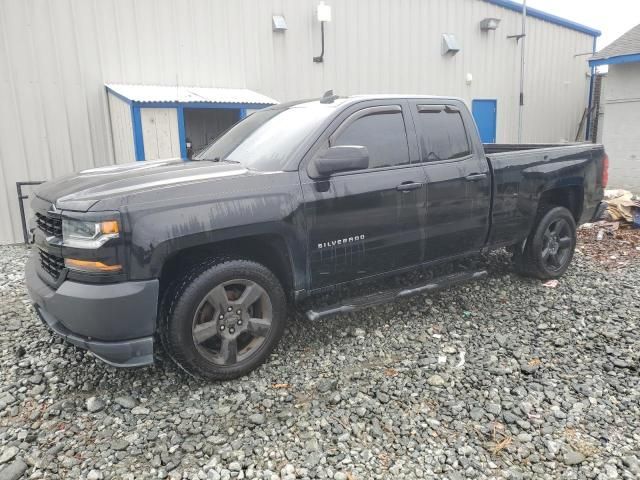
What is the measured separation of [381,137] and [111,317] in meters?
2.38

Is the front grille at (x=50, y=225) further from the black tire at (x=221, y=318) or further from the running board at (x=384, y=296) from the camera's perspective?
the running board at (x=384, y=296)

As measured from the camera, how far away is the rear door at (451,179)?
13.5 ft

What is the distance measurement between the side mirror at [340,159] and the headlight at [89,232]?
1.37 metres

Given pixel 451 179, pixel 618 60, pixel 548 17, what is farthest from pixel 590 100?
pixel 451 179

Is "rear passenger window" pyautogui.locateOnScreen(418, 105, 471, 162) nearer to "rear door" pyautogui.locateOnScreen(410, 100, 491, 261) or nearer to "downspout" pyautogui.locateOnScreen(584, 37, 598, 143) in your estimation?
"rear door" pyautogui.locateOnScreen(410, 100, 491, 261)

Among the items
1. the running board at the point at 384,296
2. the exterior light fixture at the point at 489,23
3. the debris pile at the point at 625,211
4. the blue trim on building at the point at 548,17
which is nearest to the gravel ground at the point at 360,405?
the running board at the point at 384,296

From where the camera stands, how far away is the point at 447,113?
4.40 m

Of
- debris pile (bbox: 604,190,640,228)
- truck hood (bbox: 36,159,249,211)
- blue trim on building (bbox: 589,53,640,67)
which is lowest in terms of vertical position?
debris pile (bbox: 604,190,640,228)

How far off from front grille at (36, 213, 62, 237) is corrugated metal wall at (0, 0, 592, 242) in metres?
5.00

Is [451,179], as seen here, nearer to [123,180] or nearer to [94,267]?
[123,180]

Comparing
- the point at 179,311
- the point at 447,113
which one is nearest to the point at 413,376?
the point at 179,311

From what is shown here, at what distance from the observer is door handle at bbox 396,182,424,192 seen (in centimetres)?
385

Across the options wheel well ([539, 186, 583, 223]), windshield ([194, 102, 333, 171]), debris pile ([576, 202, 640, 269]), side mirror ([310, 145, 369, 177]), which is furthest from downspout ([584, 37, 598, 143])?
side mirror ([310, 145, 369, 177])

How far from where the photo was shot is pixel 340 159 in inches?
132
